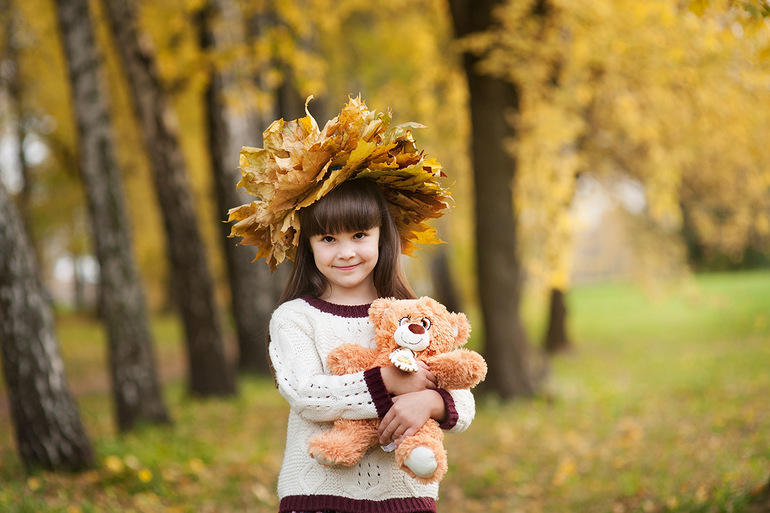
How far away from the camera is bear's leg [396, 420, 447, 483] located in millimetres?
2099

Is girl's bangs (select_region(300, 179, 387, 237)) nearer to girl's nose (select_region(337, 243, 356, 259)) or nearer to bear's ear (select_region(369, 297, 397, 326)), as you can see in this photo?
girl's nose (select_region(337, 243, 356, 259))

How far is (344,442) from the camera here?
86.0 inches

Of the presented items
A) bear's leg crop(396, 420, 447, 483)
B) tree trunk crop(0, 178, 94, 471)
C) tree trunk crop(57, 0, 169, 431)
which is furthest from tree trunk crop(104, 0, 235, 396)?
bear's leg crop(396, 420, 447, 483)

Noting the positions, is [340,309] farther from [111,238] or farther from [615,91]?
[615,91]

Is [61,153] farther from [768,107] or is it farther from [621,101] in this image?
[768,107]

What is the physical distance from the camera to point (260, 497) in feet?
16.3

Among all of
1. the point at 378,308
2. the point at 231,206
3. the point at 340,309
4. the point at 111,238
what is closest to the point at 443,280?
the point at 231,206

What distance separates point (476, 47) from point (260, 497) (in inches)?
201

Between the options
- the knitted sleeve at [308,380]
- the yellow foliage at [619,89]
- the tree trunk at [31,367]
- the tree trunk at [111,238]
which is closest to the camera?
the knitted sleeve at [308,380]

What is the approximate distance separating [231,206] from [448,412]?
24.7 ft

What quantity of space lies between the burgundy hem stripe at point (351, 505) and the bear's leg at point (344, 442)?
0.15 meters

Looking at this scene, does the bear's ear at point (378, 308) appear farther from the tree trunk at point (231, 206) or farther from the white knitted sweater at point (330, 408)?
the tree trunk at point (231, 206)

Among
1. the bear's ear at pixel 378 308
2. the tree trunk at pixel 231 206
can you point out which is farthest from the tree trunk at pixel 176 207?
the bear's ear at pixel 378 308

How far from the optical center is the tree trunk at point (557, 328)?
45.4 ft
